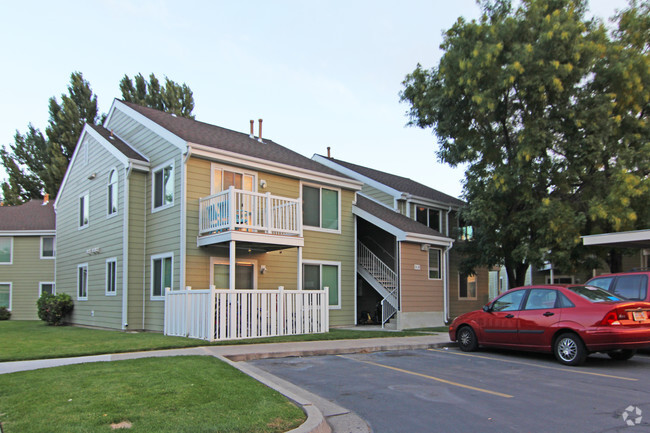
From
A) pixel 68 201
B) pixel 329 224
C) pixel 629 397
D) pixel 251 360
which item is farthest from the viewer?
pixel 68 201

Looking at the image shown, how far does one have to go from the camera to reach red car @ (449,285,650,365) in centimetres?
924

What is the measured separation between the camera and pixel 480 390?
746cm

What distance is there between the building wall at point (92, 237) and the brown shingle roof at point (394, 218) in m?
8.83

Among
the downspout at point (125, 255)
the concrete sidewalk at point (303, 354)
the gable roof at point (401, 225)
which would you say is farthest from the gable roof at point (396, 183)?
the downspout at point (125, 255)

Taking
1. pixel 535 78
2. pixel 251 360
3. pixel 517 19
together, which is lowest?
pixel 251 360

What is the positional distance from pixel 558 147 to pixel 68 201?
777 inches

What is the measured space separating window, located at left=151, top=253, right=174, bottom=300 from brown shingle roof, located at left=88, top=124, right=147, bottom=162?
338 cm

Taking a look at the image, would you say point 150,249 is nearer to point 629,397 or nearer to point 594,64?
point 629,397

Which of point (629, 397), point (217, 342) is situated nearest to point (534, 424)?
point (629, 397)

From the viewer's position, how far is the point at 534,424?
5.70 m

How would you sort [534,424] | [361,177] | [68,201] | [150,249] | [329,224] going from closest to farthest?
[534,424] → [150,249] → [329,224] → [68,201] → [361,177]

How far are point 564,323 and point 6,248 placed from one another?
1131 inches

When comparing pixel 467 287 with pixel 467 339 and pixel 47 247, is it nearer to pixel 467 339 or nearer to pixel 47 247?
pixel 467 339

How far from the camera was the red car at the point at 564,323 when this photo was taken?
9.24 meters
